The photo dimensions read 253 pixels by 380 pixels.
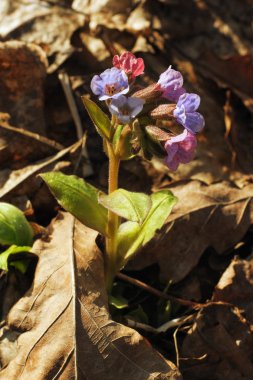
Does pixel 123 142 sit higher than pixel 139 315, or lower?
higher

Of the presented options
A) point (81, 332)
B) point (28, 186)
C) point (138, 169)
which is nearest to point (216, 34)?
point (138, 169)

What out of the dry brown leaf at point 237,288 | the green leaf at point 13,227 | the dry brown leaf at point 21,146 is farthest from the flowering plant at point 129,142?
the dry brown leaf at point 21,146

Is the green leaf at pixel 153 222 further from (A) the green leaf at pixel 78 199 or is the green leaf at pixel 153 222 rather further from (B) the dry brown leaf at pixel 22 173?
(B) the dry brown leaf at pixel 22 173

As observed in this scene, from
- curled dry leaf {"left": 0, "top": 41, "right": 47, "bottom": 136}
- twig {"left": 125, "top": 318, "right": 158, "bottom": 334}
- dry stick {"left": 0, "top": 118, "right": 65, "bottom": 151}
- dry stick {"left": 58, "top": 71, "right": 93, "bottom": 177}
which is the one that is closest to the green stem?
twig {"left": 125, "top": 318, "right": 158, "bottom": 334}

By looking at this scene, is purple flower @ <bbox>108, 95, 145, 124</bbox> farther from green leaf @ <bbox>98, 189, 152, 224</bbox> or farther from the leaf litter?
the leaf litter

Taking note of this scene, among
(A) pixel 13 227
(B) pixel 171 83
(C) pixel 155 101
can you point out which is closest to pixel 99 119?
(C) pixel 155 101

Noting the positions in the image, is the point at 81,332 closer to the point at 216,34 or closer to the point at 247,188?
the point at 247,188

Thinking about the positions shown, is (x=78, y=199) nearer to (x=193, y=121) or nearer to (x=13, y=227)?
(x=13, y=227)
